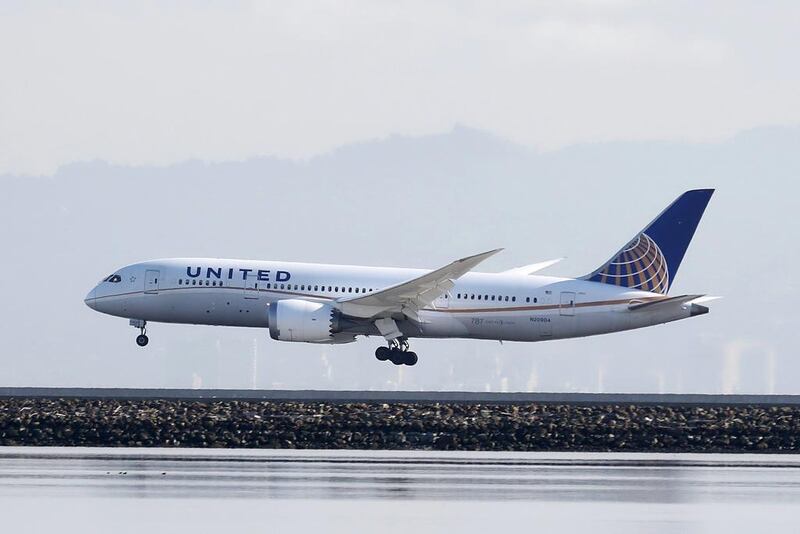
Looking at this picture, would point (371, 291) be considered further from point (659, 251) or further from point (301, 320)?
point (659, 251)

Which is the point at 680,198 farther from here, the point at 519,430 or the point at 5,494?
the point at 5,494

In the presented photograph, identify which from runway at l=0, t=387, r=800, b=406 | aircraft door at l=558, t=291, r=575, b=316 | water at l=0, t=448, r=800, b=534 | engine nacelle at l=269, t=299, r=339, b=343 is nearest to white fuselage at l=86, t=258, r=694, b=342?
aircraft door at l=558, t=291, r=575, b=316

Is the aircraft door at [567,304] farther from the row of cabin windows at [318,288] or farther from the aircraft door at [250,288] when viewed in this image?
the aircraft door at [250,288]

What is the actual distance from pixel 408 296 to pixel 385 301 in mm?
700

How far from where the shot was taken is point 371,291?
46781 millimetres

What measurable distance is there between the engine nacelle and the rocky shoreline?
1011 cm

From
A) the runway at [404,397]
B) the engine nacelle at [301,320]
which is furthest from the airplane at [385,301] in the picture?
the runway at [404,397]

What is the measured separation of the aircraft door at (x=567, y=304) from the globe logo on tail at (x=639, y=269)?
58.1 inches

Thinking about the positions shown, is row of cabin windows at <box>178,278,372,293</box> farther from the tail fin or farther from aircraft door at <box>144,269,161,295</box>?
the tail fin

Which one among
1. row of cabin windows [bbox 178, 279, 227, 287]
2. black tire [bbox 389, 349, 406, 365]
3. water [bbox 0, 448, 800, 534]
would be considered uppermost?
row of cabin windows [bbox 178, 279, 227, 287]

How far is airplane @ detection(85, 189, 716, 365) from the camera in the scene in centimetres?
4625

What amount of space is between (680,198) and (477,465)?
2486cm

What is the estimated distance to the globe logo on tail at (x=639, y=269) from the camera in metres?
48.5

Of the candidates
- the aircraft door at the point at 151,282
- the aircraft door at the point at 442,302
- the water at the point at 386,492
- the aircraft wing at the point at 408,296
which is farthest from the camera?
the aircraft door at the point at 442,302
